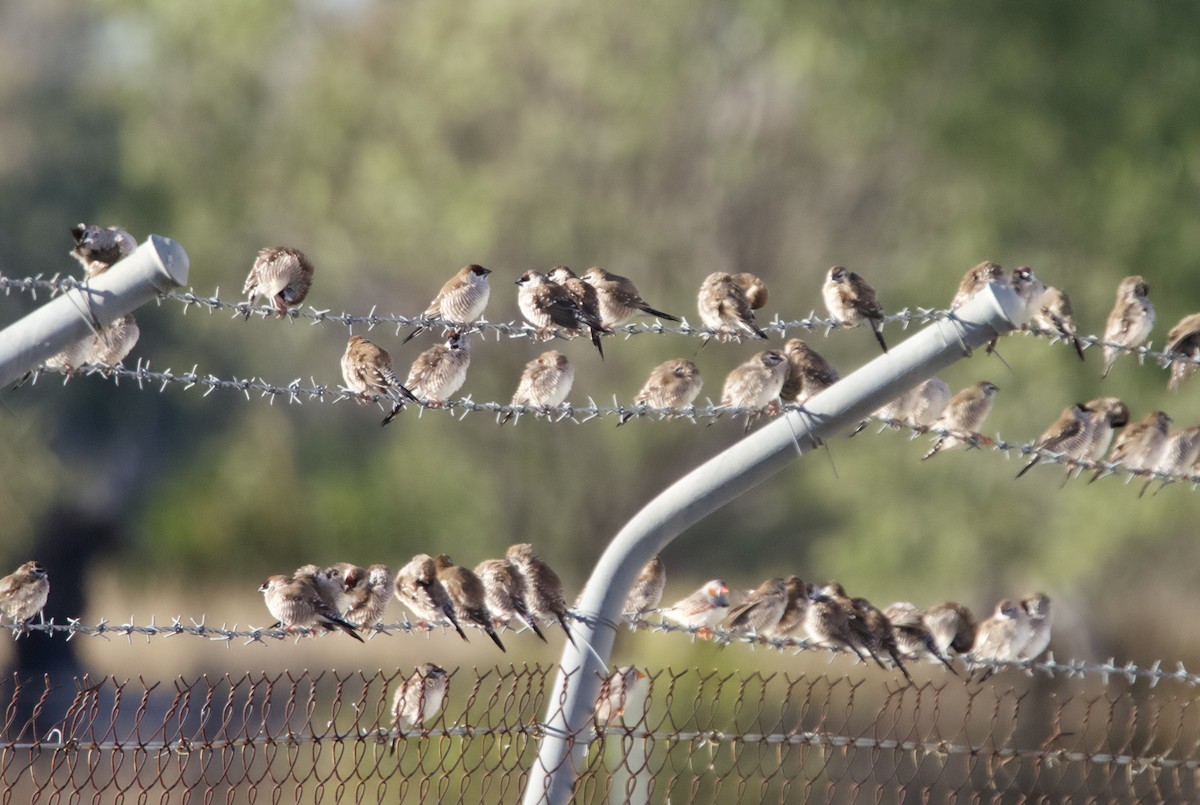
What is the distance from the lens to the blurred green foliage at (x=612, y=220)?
20766mm

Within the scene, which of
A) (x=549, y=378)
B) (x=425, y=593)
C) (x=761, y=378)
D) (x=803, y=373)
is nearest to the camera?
(x=425, y=593)

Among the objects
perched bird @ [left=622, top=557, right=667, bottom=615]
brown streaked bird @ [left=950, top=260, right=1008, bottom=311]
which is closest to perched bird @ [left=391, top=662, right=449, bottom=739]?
perched bird @ [left=622, top=557, right=667, bottom=615]

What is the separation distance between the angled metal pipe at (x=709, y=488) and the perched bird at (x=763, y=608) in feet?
12.9

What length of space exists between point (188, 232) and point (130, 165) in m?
1.65

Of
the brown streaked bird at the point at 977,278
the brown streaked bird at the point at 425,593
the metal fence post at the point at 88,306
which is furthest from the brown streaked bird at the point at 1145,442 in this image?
the metal fence post at the point at 88,306

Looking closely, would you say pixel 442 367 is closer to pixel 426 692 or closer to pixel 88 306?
pixel 426 692

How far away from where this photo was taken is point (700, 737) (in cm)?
566

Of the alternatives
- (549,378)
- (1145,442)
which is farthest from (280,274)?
(1145,442)

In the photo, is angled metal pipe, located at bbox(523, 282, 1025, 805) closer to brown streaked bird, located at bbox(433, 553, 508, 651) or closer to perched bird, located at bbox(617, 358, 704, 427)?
brown streaked bird, located at bbox(433, 553, 508, 651)

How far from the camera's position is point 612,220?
22.4 meters

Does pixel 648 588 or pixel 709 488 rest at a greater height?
pixel 648 588

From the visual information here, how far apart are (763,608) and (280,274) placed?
3499 mm

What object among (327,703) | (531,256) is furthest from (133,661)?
(531,256)

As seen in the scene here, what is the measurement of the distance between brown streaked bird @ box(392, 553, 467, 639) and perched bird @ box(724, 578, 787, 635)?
1.91 metres
